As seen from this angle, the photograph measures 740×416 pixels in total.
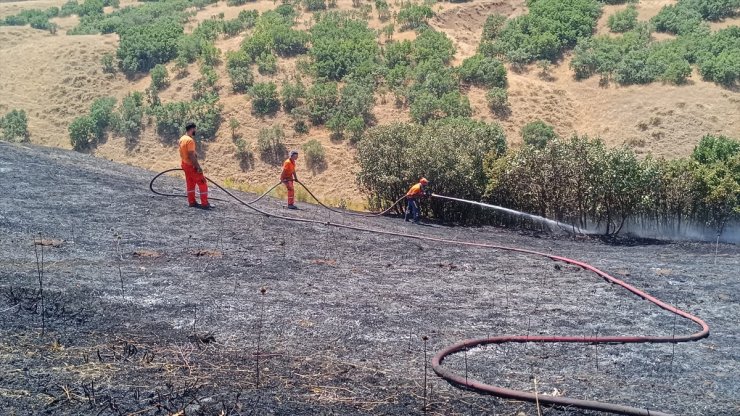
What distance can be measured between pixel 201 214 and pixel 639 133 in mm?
21077

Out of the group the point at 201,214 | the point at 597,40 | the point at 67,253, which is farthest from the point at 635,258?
the point at 597,40

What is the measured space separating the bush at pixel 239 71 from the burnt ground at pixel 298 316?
59.4 ft

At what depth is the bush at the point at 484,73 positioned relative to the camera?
107 feet

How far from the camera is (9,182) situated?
48.0ft

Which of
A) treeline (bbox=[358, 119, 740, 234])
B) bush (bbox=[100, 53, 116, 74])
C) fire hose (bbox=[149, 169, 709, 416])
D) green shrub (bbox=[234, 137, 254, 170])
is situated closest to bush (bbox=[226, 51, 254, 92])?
green shrub (bbox=[234, 137, 254, 170])

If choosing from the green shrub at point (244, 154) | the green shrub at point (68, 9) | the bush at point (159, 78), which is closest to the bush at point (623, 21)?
the green shrub at point (244, 154)

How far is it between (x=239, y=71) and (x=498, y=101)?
1210 centimetres

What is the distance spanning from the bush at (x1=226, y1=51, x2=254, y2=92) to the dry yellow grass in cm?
56

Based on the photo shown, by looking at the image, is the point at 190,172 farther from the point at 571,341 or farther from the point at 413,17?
the point at 413,17

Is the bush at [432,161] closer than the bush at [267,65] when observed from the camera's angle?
Yes

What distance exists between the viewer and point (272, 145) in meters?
29.3

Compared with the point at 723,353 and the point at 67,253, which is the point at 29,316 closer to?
the point at 67,253

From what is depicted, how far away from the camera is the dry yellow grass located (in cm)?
2839

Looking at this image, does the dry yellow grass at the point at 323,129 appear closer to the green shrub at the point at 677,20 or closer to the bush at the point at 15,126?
the bush at the point at 15,126
